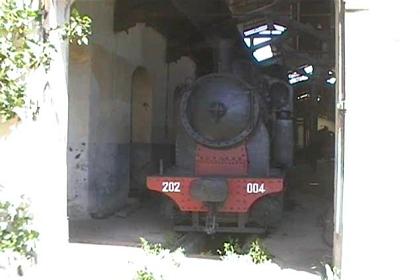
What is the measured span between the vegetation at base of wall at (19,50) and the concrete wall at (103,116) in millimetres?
3925

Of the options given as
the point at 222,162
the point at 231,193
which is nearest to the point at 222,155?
the point at 222,162

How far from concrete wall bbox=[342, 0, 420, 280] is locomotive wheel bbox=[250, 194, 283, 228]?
3257 mm

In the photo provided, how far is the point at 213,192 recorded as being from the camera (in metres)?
7.07

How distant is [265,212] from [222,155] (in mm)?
937

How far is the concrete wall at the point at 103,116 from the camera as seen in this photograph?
862cm

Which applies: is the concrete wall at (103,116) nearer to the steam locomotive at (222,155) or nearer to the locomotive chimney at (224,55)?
the steam locomotive at (222,155)

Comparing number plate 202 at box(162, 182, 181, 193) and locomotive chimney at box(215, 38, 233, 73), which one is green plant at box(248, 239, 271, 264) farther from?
locomotive chimney at box(215, 38, 233, 73)

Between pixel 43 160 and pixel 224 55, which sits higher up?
pixel 224 55

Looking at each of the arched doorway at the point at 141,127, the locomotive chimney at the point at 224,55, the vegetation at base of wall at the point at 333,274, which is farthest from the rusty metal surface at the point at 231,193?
the arched doorway at the point at 141,127

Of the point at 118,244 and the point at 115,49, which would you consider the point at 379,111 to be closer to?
the point at 118,244

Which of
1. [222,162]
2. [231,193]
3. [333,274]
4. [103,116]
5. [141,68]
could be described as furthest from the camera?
[141,68]

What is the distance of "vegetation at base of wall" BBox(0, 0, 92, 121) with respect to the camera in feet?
14.2

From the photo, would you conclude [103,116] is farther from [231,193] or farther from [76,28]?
[76,28]

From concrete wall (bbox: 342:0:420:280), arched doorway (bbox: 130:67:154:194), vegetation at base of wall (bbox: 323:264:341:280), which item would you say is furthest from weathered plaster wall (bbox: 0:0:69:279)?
arched doorway (bbox: 130:67:154:194)
